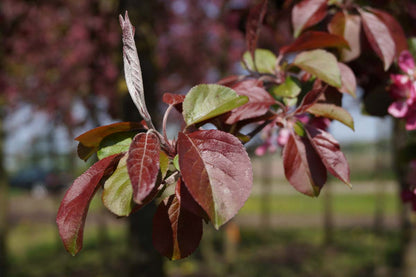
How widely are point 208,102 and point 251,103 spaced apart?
0.13m

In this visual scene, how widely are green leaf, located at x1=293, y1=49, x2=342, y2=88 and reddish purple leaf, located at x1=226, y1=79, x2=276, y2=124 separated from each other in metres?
0.10

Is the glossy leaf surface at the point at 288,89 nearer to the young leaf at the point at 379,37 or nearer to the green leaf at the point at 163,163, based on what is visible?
the young leaf at the point at 379,37

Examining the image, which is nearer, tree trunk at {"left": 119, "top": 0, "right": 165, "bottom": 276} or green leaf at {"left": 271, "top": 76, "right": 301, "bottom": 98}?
green leaf at {"left": 271, "top": 76, "right": 301, "bottom": 98}

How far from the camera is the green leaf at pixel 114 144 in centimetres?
66

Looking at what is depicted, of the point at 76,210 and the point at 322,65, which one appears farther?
the point at 322,65

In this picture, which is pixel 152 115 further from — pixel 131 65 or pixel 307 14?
pixel 131 65

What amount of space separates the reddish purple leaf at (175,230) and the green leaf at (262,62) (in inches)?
15.3

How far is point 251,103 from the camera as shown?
0.76 metres

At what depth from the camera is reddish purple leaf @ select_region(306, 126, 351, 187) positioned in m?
0.71

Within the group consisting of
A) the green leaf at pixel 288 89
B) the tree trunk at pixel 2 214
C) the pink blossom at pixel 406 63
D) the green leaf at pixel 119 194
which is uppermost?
the pink blossom at pixel 406 63

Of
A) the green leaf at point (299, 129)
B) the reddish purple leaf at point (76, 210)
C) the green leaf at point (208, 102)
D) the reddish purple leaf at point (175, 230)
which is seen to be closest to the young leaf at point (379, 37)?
the green leaf at point (299, 129)

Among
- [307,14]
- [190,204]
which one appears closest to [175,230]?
[190,204]

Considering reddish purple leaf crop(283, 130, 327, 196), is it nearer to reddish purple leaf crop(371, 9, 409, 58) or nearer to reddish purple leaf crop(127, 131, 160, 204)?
reddish purple leaf crop(127, 131, 160, 204)

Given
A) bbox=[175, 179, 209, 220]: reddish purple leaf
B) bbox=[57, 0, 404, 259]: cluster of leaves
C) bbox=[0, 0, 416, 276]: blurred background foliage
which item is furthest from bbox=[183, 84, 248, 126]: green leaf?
bbox=[0, 0, 416, 276]: blurred background foliage
